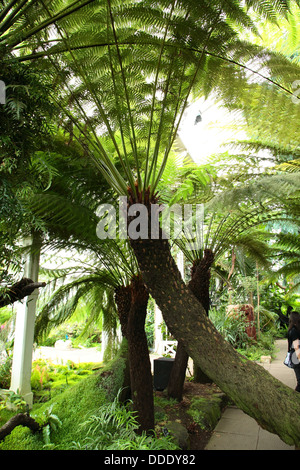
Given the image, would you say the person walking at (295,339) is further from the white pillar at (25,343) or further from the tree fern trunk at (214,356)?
the white pillar at (25,343)

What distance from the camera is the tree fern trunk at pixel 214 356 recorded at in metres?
1.49

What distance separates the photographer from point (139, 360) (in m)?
2.29

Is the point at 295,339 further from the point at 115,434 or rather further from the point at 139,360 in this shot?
the point at 115,434

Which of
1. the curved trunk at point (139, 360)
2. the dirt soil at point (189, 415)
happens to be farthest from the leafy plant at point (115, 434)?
the dirt soil at point (189, 415)

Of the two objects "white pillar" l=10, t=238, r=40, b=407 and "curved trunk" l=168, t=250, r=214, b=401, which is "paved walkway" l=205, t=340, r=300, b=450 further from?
"white pillar" l=10, t=238, r=40, b=407

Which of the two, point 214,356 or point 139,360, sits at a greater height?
point 214,356

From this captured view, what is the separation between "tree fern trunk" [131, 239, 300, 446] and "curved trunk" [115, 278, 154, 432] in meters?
0.72

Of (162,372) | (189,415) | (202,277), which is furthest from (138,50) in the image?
(162,372)

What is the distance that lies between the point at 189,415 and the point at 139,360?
98cm

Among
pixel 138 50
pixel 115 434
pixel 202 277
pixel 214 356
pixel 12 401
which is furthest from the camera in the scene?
pixel 202 277

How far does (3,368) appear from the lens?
10.9 ft

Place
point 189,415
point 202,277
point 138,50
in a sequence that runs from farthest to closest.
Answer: point 202,277
point 189,415
point 138,50

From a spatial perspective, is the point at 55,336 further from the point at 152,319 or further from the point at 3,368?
the point at 3,368

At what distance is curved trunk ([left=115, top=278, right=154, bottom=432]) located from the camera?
7.29 ft
